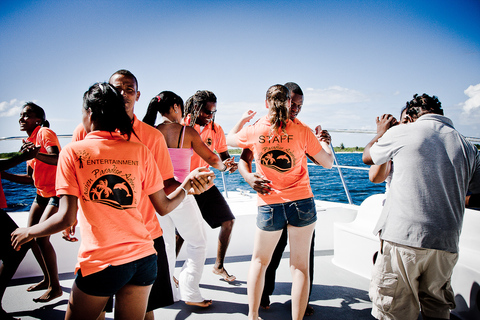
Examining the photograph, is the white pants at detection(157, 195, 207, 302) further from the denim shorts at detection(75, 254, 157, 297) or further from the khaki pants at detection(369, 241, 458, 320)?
the khaki pants at detection(369, 241, 458, 320)

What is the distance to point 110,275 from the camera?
1.04 meters

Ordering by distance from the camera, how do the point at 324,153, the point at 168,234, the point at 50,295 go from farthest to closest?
the point at 50,295
the point at 168,234
the point at 324,153

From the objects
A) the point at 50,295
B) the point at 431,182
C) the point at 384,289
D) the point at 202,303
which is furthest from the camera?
the point at 50,295

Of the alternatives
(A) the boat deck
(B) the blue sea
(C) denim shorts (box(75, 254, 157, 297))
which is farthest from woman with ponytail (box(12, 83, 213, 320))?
(B) the blue sea

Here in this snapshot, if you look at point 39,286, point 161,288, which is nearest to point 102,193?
point 161,288

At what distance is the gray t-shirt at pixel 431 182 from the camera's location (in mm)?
1397

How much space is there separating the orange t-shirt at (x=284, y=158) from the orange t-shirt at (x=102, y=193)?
88 centimetres

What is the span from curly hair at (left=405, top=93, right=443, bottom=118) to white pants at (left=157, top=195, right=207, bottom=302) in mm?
1531

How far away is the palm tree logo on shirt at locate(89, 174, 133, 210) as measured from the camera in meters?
1.04

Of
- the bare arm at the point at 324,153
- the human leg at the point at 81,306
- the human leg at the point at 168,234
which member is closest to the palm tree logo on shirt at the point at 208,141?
the human leg at the point at 168,234

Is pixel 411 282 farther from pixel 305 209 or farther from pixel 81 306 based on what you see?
pixel 81 306

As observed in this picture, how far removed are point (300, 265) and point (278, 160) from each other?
662 millimetres

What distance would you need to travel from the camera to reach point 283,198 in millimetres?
1749

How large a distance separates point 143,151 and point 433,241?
143 cm
